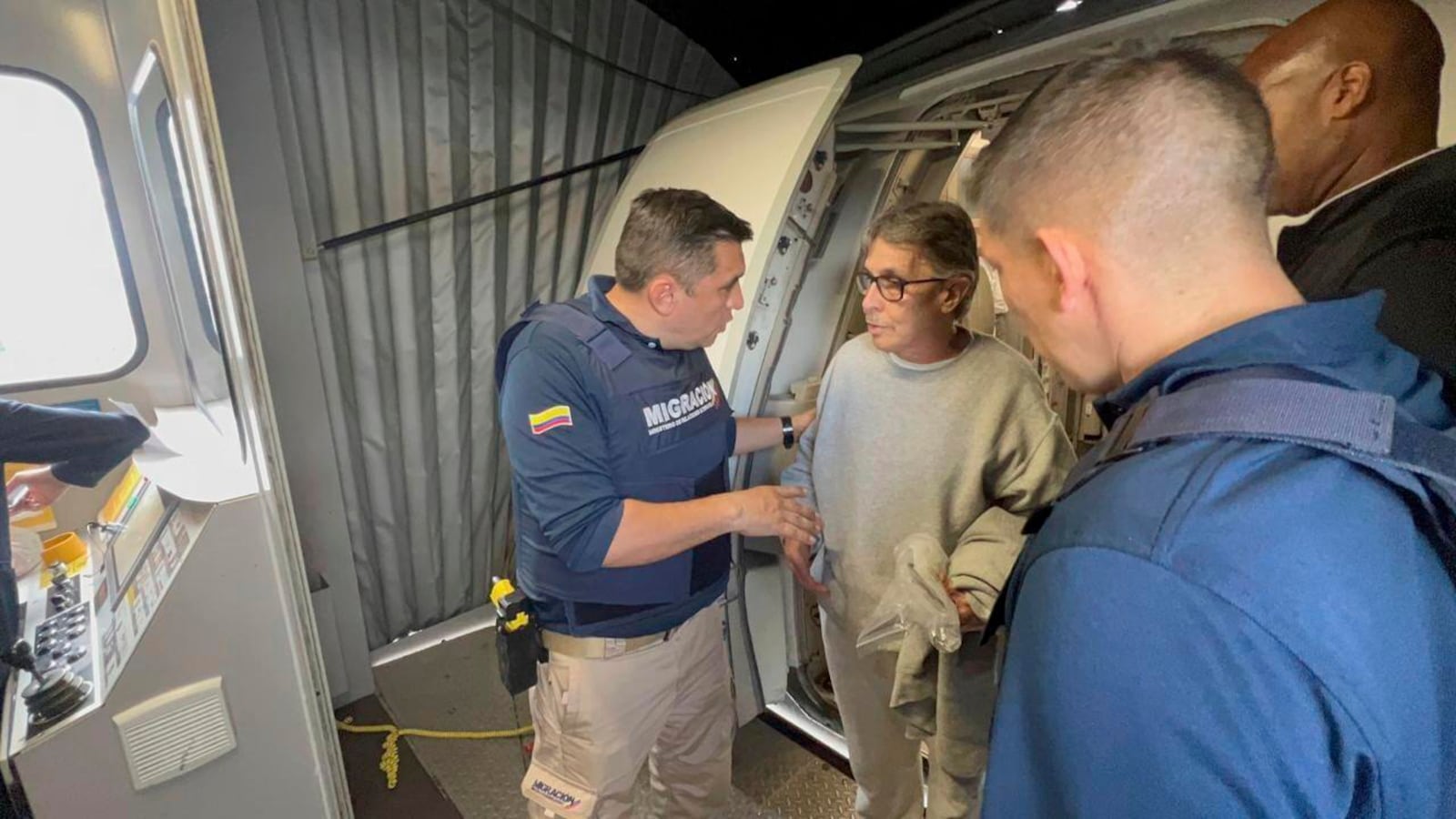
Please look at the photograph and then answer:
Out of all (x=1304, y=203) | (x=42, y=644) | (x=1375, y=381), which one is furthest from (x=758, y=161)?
(x=42, y=644)

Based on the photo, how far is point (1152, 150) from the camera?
0.65 m

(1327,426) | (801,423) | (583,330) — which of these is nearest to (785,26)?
(801,423)

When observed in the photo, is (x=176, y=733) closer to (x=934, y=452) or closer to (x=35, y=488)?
(x=35, y=488)

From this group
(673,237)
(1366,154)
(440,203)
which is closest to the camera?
(1366,154)

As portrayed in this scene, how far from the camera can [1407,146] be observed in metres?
1.07

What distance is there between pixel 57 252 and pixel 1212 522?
9.84ft

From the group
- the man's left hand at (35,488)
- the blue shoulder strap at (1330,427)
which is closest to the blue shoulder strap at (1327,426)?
the blue shoulder strap at (1330,427)

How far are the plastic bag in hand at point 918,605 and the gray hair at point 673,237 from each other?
72 centimetres

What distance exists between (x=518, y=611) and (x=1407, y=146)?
73.3 inches

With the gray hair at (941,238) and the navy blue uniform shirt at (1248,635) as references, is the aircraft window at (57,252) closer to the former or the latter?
the gray hair at (941,238)

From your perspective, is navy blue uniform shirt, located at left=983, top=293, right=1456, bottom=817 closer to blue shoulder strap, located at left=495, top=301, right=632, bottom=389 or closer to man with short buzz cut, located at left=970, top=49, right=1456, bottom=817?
man with short buzz cut, located at left=970, top=49, right=1456, bottom=817

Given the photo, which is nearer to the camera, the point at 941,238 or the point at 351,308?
the point at 941,238

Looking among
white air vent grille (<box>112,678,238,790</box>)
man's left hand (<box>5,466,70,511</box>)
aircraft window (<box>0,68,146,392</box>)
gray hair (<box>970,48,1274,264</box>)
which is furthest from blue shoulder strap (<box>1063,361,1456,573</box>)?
aircraft window (<box>0,68,146,392</box>)

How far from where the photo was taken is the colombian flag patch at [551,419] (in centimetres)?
142
